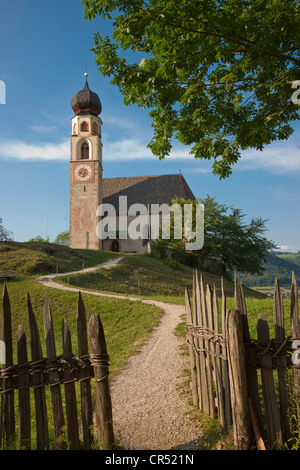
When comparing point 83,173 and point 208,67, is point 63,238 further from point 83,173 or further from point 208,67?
point 208,67

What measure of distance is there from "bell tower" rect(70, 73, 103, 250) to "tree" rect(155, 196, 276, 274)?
10.5 meters

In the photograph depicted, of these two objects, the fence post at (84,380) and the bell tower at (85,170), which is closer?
the fence post at (84,380)

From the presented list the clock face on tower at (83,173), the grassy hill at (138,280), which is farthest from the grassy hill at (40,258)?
the clock face on tower at (83,173)

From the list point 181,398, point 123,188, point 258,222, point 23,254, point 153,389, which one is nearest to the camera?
point 181,398

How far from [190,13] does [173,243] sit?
109ft

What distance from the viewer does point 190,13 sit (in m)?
5.97

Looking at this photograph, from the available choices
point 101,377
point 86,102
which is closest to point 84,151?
point 86,102

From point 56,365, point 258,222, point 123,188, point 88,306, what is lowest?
point 88,306

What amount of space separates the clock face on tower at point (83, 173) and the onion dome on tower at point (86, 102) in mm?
7514

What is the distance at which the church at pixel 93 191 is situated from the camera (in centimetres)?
4409

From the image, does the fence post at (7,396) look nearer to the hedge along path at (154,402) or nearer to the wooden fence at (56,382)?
the wooden fence at (56,382)

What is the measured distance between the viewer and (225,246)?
3872cm
